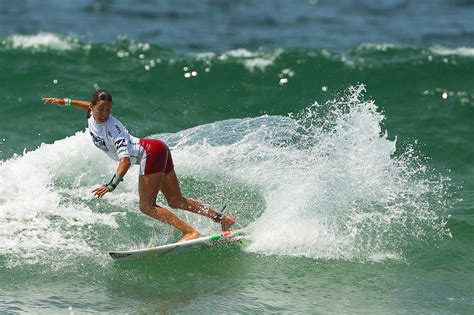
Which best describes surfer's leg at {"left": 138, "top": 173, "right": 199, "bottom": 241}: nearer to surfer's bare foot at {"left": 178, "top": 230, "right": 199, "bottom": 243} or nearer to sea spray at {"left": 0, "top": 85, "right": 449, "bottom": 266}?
surfer's bare foot at {"left": 178, "top": 230, "right": 199, "bottom": 243}

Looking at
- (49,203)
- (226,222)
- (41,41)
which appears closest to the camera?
(226,222)

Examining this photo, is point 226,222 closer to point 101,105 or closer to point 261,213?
point 261,213

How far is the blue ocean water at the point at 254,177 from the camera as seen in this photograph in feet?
32.6

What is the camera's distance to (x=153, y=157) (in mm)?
10414

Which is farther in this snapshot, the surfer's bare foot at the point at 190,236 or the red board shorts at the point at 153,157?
the surfer's bare foot at the point at 190,236

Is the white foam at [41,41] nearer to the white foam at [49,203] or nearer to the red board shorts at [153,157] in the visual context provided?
the white foam at [49,203]

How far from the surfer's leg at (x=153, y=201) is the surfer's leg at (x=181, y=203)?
300 millimetres

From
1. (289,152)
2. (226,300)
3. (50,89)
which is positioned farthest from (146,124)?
(226,300)

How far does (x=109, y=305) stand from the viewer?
927 cm

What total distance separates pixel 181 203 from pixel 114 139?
1.29m

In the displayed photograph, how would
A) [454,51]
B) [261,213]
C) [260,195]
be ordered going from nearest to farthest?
[261,213] < [260,195] < [454,51]

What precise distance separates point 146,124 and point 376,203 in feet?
20.5

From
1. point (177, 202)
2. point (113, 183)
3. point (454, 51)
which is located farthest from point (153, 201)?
point (454, 51)

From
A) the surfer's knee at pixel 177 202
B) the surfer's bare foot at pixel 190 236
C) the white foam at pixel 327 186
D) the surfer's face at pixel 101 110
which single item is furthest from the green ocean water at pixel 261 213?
the surfer's face at pixel 101 110
